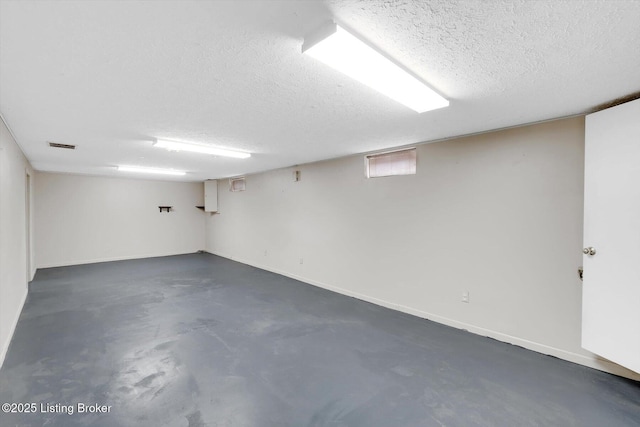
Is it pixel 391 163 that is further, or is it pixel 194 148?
pixel 391 163

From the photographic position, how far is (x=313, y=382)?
2.12 m

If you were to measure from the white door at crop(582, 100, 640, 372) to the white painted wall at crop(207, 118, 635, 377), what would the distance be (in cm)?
24

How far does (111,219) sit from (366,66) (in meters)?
8.00

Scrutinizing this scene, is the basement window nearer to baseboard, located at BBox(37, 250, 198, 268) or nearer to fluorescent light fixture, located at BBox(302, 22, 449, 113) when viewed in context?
baseboard, located at BBox(37, 250, 198, 268)

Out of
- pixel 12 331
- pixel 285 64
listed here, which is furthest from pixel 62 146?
pixel 285 64

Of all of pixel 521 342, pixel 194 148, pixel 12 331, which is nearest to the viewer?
pixel 521 342

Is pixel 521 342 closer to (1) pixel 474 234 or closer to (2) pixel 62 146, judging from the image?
(1) pixel 474 234


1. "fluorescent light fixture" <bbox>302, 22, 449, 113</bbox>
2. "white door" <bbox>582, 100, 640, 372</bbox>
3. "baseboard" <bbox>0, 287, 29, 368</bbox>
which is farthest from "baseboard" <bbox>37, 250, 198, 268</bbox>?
"white door" <bbox>582, 100, 640, 372</bbox>

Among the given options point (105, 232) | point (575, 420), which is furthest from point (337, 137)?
point (105, 232)

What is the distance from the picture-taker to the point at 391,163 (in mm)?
3805

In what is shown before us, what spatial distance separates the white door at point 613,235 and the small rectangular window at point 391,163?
167cm

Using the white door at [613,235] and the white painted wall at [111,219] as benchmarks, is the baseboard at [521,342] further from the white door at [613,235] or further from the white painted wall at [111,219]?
the white painted wall at [111,219]

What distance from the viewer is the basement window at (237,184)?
693 centimetres

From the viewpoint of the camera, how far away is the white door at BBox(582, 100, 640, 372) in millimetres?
1916
